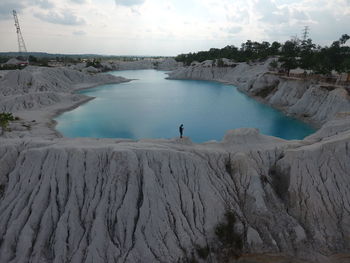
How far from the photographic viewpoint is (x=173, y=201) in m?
17.0

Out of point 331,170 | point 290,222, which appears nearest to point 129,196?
point 290,222

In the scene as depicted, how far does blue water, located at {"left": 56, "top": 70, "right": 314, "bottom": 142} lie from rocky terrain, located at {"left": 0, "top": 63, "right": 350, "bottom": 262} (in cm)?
1494

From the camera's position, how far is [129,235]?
15.3 meters

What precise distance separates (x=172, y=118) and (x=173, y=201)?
28.8 metres

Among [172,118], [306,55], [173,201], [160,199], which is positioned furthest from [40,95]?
[306,55]

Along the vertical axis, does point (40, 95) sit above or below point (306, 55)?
below

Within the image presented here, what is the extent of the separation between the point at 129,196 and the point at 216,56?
117m

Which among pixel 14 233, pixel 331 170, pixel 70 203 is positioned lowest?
pixel 14 233

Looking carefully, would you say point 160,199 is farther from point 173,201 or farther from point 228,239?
point 228,239

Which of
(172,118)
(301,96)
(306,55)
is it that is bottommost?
(172,118)

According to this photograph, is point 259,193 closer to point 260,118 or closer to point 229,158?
point 229,158

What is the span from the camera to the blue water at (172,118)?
121ft

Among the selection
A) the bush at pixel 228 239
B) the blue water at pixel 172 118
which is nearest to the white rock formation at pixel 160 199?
the bush at pixel 228 239

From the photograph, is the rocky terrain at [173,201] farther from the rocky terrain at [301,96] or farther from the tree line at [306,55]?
the tree line at [306,55]
